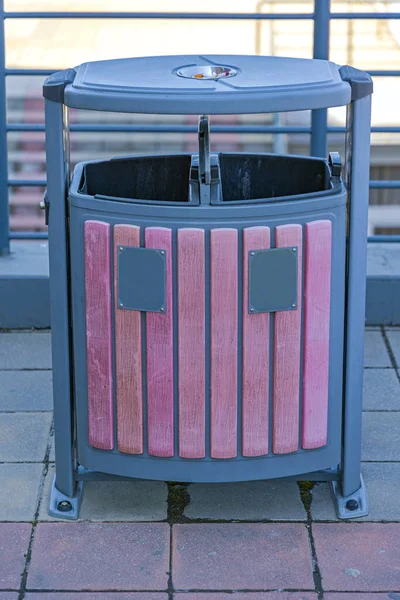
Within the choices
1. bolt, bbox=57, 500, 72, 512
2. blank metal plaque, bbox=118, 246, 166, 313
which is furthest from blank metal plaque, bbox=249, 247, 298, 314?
bolt, bbox=57, 500, 72, 512

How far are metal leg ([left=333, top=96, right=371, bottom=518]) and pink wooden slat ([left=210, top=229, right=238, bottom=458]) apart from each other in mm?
383

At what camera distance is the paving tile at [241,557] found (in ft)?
9.71

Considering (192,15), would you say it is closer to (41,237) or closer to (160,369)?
(41,237)

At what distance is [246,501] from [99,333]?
792 millimetres

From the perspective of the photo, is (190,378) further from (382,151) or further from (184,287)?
(382,151)

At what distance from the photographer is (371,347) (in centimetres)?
467

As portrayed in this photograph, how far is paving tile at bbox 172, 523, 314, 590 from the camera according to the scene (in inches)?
117

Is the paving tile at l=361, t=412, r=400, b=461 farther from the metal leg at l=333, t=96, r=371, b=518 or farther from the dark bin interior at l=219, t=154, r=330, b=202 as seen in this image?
the dark bin interior at l=219, t=154, r=330, b=202

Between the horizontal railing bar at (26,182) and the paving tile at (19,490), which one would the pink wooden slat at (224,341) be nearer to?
the paving tile at (19,490)

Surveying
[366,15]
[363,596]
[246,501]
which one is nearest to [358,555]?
[363,596]

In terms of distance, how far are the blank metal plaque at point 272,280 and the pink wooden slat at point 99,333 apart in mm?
427

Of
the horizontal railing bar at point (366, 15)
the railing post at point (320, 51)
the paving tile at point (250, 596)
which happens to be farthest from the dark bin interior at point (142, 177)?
the horizontal railing bar at point (366, 15)

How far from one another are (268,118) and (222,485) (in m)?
12.3

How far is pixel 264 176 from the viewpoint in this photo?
3494 mm
